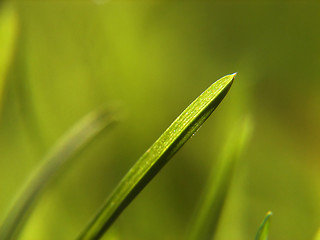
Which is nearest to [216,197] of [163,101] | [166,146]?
[166,146]

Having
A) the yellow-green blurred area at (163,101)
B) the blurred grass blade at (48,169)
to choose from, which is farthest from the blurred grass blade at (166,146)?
the yellow-green blurred area at (163,101)

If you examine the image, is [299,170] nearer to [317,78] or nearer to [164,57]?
[317,78]

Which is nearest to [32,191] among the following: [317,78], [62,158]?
[62,158]

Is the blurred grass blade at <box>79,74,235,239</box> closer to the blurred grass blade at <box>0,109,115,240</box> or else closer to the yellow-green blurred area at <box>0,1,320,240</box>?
the blurred grass blade at <box>0,109,115,240</box>

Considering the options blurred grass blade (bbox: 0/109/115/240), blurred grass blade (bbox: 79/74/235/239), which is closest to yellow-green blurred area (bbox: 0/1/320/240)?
blurred grass blade (bbox: 0/109/115/240)

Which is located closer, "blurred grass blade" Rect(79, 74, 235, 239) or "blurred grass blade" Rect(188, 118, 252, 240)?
"blurred grass blade" Rect(79, 74, 235, 239)

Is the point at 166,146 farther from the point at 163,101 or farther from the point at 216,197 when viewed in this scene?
the point at 163,101
